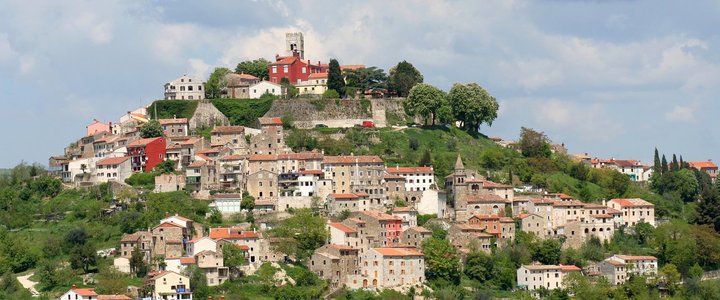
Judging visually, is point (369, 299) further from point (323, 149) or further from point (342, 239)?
point (323, 149)

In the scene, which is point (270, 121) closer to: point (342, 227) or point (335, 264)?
point (342, 227)

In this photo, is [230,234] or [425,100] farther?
[425,100]

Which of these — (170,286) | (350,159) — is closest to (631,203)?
(350,159)

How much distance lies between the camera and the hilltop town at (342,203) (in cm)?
9238

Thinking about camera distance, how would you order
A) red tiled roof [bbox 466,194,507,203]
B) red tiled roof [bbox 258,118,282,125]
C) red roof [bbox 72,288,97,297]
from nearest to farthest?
red roof [bbox 72,288,97,297], red tiled roof [bbox 466,194,507,203], red tiled roof [bbox 258,118,282,125]

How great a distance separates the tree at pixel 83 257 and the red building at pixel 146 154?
15.2 meters

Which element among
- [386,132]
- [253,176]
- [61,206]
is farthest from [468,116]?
[61,206]

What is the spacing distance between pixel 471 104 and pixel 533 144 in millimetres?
5522

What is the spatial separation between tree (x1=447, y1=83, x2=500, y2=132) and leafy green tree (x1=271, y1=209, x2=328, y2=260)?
26.6 m

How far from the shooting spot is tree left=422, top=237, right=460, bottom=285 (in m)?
94.3

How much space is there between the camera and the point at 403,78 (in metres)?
124

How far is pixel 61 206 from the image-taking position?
340 ft

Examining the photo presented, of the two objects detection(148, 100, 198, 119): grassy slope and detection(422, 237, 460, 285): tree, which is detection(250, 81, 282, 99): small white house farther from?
detection(422, 237, 460, 285): tree

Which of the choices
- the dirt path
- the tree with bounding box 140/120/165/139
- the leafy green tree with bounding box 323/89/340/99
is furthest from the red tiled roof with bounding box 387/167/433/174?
the dirt path
